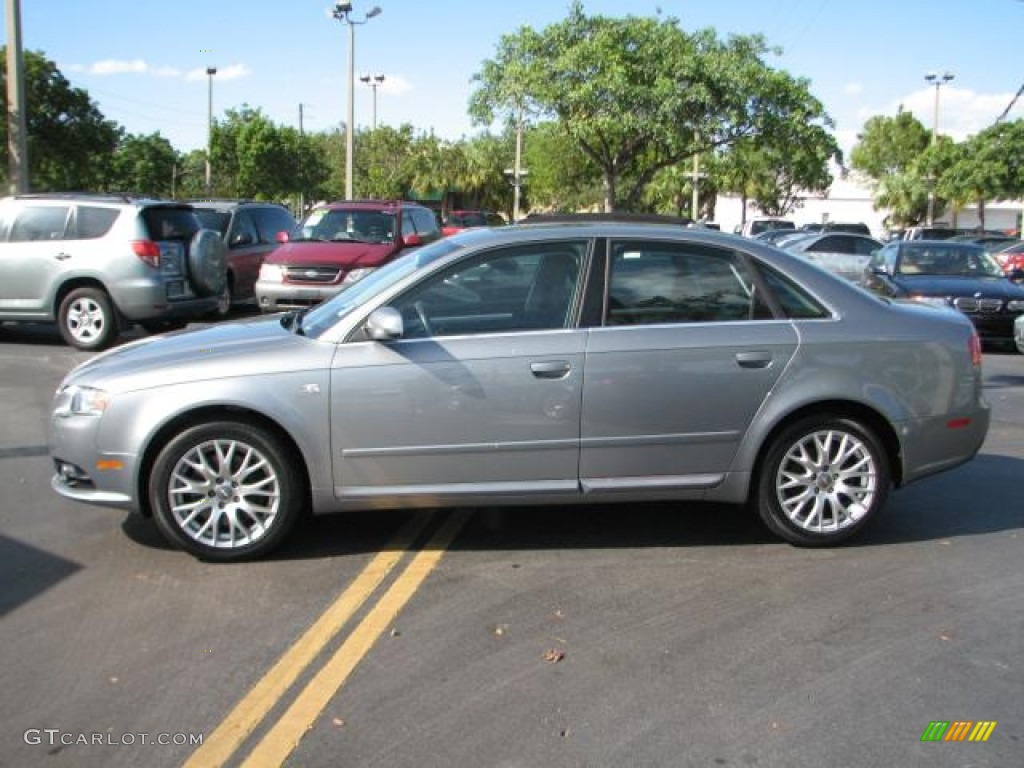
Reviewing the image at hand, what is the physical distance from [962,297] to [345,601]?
11779 mm

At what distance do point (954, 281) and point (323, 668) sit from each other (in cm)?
1264

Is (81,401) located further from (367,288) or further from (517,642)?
(517,642)

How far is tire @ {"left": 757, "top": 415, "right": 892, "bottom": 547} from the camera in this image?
5070mm

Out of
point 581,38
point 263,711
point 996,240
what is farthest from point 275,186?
point 263,711

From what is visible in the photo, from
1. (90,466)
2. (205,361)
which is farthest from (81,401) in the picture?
(205,361)

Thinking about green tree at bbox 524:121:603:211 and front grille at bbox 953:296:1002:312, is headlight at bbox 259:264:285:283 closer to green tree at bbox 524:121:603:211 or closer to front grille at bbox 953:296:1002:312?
front grille at bbox 953:296:1002:312

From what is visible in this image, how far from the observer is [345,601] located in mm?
4406

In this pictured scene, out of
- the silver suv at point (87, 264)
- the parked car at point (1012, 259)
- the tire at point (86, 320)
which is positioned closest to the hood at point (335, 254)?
the silver suv at point (87, 264)

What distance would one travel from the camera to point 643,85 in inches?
→ 883

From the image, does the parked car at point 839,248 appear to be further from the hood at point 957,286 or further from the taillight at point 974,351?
the taillight at point 974,351

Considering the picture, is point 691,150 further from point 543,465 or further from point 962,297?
point 543,465

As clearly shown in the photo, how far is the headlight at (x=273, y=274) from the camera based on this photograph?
43.2ft

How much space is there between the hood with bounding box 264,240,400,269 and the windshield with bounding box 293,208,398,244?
283 millimetres

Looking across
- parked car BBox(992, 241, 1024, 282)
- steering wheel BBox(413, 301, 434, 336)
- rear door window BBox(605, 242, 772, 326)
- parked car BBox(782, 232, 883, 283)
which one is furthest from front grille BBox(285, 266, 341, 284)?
parked car BBox(992, 241, 1024, 282)
